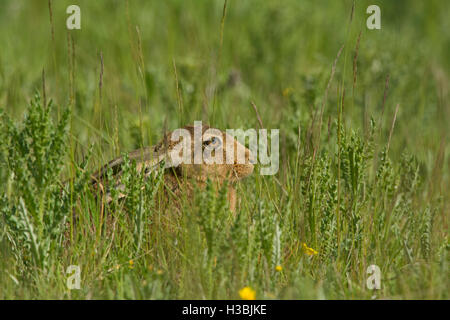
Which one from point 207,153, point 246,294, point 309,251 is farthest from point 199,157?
point 246,294

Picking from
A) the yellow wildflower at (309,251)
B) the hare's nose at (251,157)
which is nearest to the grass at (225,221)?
the yellow wildflower at (309,251)

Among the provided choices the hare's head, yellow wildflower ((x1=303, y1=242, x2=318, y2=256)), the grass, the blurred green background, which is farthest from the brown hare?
yellow wildflower ((x1=303, y1=242, x2=318, y2=256))

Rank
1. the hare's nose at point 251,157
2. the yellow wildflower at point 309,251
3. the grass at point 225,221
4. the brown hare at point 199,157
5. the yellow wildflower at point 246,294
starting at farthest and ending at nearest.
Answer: the hare's nose at point 251,157 < the brown hare at point 199,157 < the yellow wildflower at point 309,251 < the grass at point 225,221 < the yellow wildflower at point 246,294

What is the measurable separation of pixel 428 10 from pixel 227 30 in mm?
2554

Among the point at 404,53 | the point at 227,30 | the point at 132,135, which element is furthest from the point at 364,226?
the point at 227,30

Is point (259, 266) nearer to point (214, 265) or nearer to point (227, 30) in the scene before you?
point (214, 265)

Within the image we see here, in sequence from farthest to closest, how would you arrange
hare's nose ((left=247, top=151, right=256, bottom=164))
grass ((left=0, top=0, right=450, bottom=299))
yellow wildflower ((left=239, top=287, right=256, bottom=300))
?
hare's nose ((left=247, top=151, right=256, bottom=164)) < grass ((left=0, top=0, right=450, bottom=299)) < yellow wildflower ((left=239, top=287, right=256, bottom=300))

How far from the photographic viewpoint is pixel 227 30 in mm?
6621

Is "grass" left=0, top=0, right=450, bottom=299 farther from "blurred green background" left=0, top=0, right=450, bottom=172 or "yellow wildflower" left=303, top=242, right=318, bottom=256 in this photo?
"blurred green background" left=0, top=0, right=450, bottom=172

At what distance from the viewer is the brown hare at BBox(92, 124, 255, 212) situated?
128 inches

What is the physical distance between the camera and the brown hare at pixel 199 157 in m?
3.25

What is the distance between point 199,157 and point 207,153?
0.05m

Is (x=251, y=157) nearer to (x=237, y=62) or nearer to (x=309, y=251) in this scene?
(x=309, y=251)

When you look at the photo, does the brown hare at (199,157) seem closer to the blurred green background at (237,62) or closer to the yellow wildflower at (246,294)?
the blurred green background at (237,62)
